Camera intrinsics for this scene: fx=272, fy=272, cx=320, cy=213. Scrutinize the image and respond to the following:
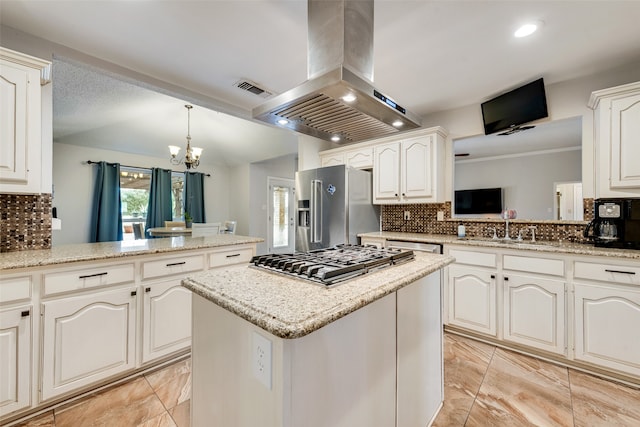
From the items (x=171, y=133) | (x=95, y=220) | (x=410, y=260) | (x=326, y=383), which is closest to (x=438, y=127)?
(x=410, y=260)

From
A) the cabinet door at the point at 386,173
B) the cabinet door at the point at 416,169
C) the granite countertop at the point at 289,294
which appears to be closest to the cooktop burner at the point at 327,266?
the granite countertop at the point at 289,294

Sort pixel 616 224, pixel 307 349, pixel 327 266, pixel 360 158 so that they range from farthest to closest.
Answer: pixel 360 158
pixel 616 224
pixel 327 266
pixel 307 349

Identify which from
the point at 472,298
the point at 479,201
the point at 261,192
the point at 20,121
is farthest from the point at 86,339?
the point at 479,201

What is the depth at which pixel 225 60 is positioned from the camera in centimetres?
223

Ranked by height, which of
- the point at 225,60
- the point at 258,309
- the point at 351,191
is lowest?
the point at 258,309

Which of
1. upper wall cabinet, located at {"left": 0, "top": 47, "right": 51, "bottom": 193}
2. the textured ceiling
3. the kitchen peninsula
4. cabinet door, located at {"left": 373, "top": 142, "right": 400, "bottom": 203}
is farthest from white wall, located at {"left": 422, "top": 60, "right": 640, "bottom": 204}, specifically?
upper wall cabinet, located at {"left": 0, "top": 47, "right": 51, "bottom": 193}

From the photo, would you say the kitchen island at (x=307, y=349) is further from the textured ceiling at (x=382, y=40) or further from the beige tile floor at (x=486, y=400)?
the textured ceiling at (x=382, y=40)

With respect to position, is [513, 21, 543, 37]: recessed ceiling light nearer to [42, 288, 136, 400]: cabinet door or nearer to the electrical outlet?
the electrical outlet

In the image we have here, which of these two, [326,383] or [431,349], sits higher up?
[326,383]

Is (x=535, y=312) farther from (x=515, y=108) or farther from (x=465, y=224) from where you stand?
(x=515, y=108)

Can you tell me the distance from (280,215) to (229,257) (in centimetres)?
452

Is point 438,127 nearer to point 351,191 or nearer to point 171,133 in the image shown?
point 351,191

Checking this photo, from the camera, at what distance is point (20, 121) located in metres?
1.62

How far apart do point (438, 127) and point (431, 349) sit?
235 centimetres
